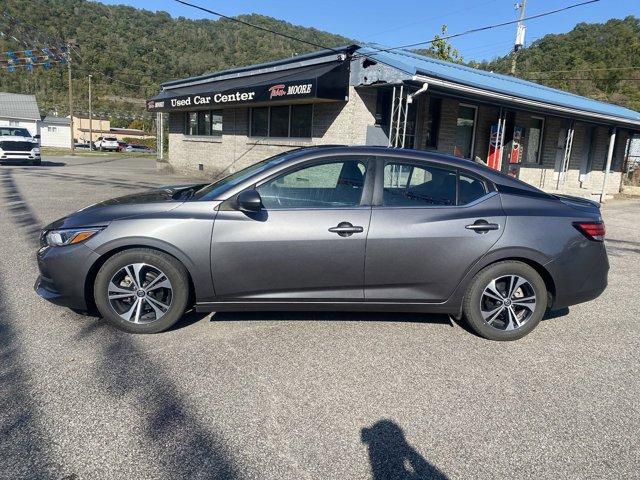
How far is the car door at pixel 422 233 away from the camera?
Result: 12.2 ft

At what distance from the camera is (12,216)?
28.2 ft

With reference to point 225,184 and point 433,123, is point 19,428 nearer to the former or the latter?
point 225,184

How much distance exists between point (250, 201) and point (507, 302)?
2323mm

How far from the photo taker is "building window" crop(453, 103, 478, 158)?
43.3 feet

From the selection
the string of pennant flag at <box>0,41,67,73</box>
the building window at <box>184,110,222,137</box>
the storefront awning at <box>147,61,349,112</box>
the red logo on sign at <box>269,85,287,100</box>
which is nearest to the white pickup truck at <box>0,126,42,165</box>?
the string of pennant flag at <box>0,41,67,73</box>

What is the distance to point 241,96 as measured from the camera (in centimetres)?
1383

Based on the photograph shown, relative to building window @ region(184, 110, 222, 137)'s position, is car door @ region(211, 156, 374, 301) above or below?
below

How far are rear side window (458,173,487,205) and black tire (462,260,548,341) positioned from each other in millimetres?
597

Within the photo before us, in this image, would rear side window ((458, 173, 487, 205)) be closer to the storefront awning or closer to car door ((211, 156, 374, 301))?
car door ((211, 156, 374, 301))

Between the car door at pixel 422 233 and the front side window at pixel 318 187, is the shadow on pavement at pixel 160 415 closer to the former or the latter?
the front side window at pixel 318 187

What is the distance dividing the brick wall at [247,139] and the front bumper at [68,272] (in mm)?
8912

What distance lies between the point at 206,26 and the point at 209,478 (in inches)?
2755

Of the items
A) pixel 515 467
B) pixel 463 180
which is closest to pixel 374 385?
pixel 515 467

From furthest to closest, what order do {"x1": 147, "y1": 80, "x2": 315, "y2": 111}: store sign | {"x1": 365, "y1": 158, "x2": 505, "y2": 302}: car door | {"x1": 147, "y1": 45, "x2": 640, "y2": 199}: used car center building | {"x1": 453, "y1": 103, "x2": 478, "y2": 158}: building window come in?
{"x1": 453, "y1": 103, "x2": 478, "y2": 158}: building window < {"x1": 147, "y1": 80, "x2": 315, "y2": 111}: store sign < {"x1": 147, "y1": 45, "x2": 640, "y2": 199}: used car center building < {"x1": 365, "y1": 158, "x2": 505, "y2": 302}: car door
